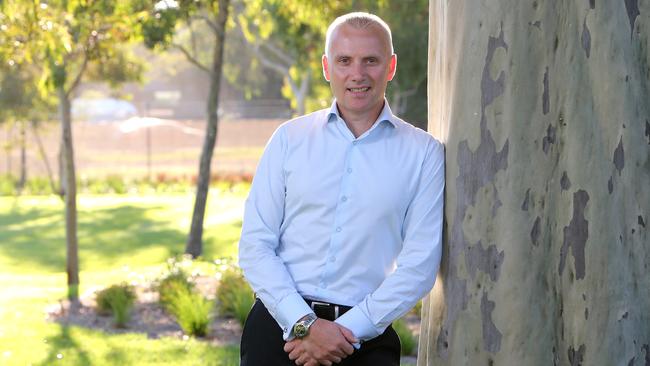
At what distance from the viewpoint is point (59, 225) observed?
68.9ft

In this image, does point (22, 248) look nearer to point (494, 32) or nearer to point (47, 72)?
point (47, 72)

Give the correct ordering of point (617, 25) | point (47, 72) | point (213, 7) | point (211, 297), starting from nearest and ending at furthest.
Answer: point (617, 25), point (211, 297), point (47, 72), point (213, 7)

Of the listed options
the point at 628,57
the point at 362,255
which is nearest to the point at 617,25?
the point at 628,57

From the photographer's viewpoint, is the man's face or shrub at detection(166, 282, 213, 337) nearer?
the man's face

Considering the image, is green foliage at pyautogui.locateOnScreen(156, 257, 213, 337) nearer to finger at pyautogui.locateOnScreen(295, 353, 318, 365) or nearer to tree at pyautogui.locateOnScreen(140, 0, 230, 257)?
tree at pyautogui.locateOnScreen(140, 0, 230, 257)

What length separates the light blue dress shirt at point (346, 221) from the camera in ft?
11.4

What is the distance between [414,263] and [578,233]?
0.58 m

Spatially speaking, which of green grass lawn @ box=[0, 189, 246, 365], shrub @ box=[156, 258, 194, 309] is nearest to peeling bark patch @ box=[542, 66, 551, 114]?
green grass lawn @ box=[0, 189, 246, 365]

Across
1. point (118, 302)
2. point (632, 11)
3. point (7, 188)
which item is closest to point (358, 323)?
point (632, 11)

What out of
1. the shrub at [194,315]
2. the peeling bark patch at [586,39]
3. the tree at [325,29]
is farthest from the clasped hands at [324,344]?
the tree at [325,29]

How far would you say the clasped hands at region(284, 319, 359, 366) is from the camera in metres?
3.42

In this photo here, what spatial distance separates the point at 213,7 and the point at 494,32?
33.6 feet

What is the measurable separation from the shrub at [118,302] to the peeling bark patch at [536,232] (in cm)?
641

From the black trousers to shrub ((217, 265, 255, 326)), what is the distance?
17.0 ft
